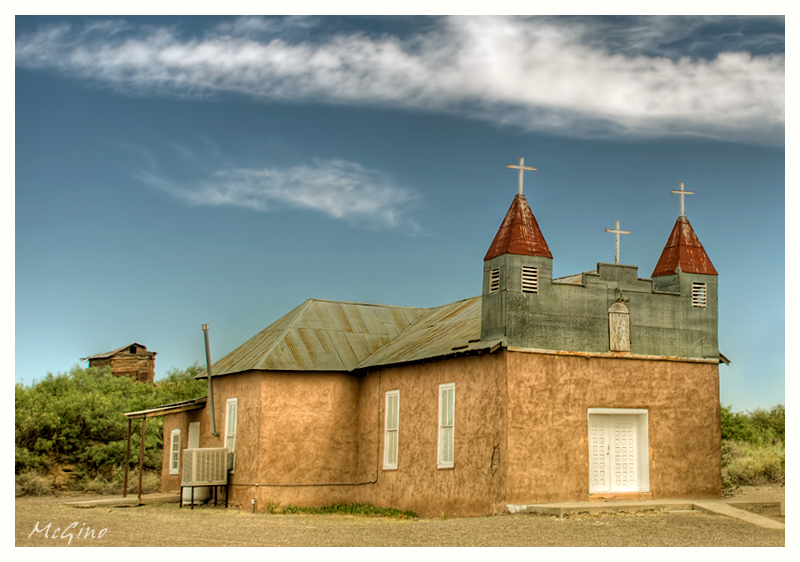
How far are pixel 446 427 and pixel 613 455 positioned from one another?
3.77 m

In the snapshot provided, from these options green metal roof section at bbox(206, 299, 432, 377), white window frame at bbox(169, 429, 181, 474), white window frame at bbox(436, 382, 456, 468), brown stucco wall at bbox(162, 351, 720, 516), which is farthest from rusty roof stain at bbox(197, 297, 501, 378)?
white window frame at bbox(169, 429, 181, 474)

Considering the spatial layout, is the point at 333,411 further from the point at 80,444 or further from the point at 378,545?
the point at 80,444

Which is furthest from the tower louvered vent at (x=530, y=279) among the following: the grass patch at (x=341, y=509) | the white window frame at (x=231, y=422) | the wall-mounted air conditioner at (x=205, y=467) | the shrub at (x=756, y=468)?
the shrub at (x=756, y=468)

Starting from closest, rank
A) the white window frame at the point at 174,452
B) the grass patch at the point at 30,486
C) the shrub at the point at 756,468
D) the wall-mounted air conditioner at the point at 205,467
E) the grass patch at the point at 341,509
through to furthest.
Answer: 1. the grass patch at the point at 341,509
2. the wall-mounted air conditioner at the point at 205,467
3. the shrub at the point at 756,468
4. the white window frame at the point at 174,452
5. the grass patch at the point at 30,486

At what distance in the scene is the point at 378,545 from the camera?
14.8 metres

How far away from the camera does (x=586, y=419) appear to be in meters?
18.5

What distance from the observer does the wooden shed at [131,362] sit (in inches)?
1922

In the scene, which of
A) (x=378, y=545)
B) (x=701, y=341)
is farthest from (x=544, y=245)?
(x=378, y=545)

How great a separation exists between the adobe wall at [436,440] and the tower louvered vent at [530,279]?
1.60 meters

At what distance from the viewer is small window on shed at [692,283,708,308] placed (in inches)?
784

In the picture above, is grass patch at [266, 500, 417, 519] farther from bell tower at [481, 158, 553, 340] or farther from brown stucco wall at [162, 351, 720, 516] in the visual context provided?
bell tower at [481, 158, 553, 340]

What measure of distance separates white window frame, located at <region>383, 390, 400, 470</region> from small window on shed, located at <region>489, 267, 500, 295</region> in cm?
461

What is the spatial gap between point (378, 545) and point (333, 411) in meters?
9.25

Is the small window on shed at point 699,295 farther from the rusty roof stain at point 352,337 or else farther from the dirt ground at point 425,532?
the rusty roof stain at point 352,337
